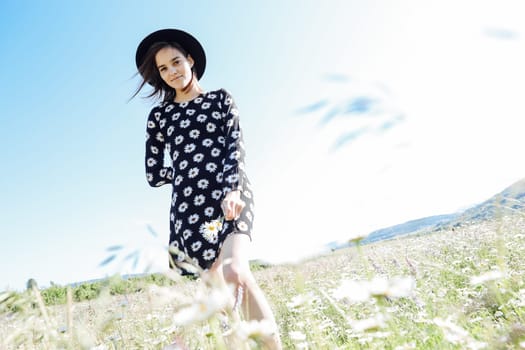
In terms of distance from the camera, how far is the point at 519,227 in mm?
5016

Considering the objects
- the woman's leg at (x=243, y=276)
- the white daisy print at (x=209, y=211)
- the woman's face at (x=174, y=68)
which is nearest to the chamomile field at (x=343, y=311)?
the woman's leg at (x=243, y=276)

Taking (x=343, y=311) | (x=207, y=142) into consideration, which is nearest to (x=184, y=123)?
(x=207, y=142)

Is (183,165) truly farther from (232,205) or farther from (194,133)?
(232,205)

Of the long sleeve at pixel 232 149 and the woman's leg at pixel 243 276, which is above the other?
the long sleeve at pixel 232 149

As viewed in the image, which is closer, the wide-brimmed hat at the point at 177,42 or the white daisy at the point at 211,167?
the white daisy at the point at 211,167

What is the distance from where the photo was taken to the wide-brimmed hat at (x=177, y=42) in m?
3.42

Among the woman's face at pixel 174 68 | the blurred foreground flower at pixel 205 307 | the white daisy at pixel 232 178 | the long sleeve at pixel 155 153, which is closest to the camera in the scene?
the blurred foreground flower at pixel 205 307

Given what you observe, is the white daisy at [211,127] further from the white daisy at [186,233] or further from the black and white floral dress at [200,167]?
the white daisy at [186,233]

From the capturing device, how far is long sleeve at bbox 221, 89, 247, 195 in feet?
8.80

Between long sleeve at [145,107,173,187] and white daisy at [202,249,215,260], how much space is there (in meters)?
0.76

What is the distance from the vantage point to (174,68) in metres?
3.16

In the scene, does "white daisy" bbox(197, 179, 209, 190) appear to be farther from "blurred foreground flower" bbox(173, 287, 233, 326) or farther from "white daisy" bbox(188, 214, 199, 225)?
"blurred foreground flower" bbox(173, 287, 233, 326)

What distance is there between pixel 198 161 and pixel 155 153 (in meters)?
0.49

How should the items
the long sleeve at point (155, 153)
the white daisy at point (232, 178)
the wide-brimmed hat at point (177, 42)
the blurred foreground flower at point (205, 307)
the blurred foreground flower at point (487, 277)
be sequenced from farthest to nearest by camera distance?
1. the wide-brimmed hat at point (177, 42)
2. the long sleeve at point (155, 153)
3. the white daisy at point (232, 178)
4. the blurred foreground flower at point (487, 277)
5. the blurred foreground flower at point (205, 307)
